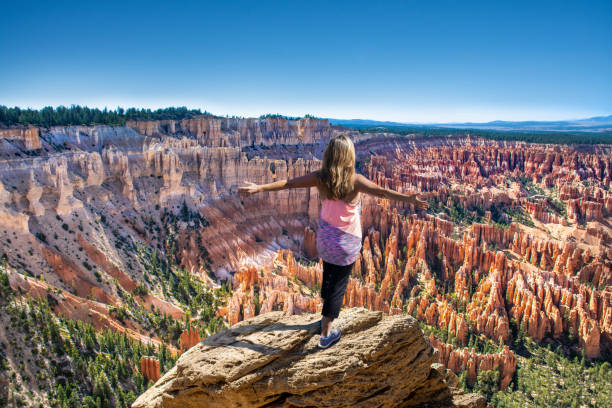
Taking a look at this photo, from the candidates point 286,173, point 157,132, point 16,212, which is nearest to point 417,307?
point 286,173

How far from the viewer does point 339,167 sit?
4957 millimetres

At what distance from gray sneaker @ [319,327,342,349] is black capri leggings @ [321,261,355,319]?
0.34m

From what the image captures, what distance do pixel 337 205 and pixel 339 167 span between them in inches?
23.6

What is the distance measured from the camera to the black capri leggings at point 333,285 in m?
5.57

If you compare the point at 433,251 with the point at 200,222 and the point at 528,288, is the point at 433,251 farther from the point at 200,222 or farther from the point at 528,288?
the point at 200,222

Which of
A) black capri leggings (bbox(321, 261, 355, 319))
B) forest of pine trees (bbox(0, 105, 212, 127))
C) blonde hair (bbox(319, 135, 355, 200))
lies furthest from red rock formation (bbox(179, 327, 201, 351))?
forest of pine trees (bbox(0, 105, 212, 127))

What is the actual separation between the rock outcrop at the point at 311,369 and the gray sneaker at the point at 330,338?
0.10 m

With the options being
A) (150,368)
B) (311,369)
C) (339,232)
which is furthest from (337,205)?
(150,368)

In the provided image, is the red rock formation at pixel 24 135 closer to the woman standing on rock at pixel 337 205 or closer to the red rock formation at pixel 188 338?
the red rock formation at pixel 188 338

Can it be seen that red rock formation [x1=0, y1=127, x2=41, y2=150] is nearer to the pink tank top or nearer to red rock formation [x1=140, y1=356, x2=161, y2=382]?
red rock formation [x1=140, y1=356, x2=161, y2=382]

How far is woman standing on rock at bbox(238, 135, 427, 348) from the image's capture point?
4977 mm

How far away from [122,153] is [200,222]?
A: 11.2 m

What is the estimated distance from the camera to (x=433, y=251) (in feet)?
137

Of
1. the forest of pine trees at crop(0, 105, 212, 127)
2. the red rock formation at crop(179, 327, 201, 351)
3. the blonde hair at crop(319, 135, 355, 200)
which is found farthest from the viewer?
the forest of pine trees at crop(0, 105, 212, 127)
